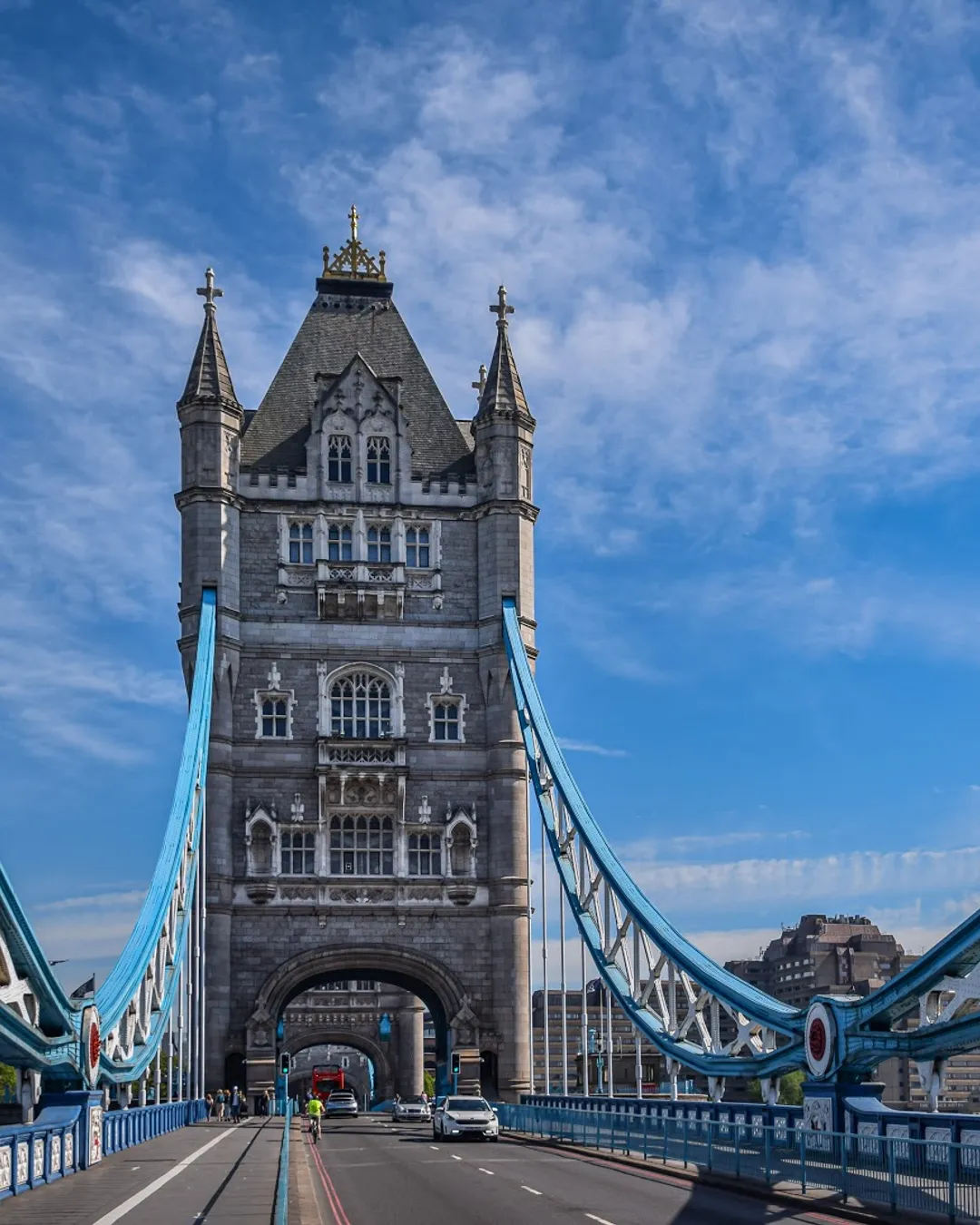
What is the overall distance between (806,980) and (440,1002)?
5290 inches

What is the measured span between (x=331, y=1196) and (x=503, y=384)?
40768 mm

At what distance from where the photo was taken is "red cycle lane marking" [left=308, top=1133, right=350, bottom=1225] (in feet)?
67.1

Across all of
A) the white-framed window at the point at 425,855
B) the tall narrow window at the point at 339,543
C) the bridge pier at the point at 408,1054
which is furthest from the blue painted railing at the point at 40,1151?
the bridge pier at the point at 408,1054

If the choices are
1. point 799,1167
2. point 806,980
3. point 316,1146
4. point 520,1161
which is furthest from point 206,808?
point 806,980

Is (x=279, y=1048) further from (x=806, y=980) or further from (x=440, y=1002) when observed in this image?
(x=806, y=980)

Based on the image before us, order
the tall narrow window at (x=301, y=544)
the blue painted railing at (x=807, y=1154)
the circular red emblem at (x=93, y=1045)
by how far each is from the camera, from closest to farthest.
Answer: the blue painted railing at (x=807, y=1154) → the circular red emblem at (x=93, y=1045) → the tall narrow window at (x=301, y=544)

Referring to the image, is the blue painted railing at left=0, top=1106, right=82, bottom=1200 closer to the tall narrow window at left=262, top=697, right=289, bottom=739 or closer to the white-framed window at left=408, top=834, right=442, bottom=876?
the white-framed window at left=408, top=834, right=442, bottom=876

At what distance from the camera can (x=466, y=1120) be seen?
135 feet

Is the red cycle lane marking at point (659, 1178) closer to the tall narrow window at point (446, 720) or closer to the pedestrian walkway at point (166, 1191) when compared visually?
the pedestrian walkway at point (166, 1191)

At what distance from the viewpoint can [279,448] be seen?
60438 millimetres

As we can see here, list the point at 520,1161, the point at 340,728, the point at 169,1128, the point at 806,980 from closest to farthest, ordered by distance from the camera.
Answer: the point at 520,1161, the point at 169,1128, the point at 340,728, the point at 806,980

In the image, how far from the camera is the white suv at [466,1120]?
40906 mm

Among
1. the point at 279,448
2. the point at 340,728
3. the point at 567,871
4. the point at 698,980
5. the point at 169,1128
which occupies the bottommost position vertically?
the point at 169,1128

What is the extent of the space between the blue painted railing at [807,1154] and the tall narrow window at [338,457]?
2814cm
